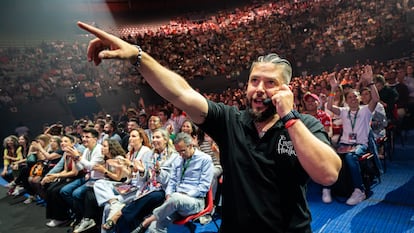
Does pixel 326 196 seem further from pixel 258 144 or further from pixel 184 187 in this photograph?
pixel 258 144

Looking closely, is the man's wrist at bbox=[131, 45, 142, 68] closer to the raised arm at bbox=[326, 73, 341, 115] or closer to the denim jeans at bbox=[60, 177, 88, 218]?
the denim jeans at bbox=[60, 177, 88, 218]

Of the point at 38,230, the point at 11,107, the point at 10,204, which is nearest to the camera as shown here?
the point at 38,230

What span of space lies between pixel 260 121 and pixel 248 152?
14 centimetres

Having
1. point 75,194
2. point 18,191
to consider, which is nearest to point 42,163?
point 18,191

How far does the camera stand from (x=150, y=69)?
112 cm

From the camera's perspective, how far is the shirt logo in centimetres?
110

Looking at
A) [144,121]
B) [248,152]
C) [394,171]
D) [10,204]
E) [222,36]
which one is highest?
[222,36]

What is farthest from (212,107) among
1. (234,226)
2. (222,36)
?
(222,36)

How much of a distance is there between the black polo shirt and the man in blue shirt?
1794mm

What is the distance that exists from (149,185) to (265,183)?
8.32 ft

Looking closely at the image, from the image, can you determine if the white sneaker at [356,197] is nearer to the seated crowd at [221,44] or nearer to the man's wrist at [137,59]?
the man's wrist at [137,59]

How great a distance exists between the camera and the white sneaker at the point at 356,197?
11.8ft

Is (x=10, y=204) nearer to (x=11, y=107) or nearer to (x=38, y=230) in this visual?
(x=38, y=230)

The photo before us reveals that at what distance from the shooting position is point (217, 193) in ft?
12.2
